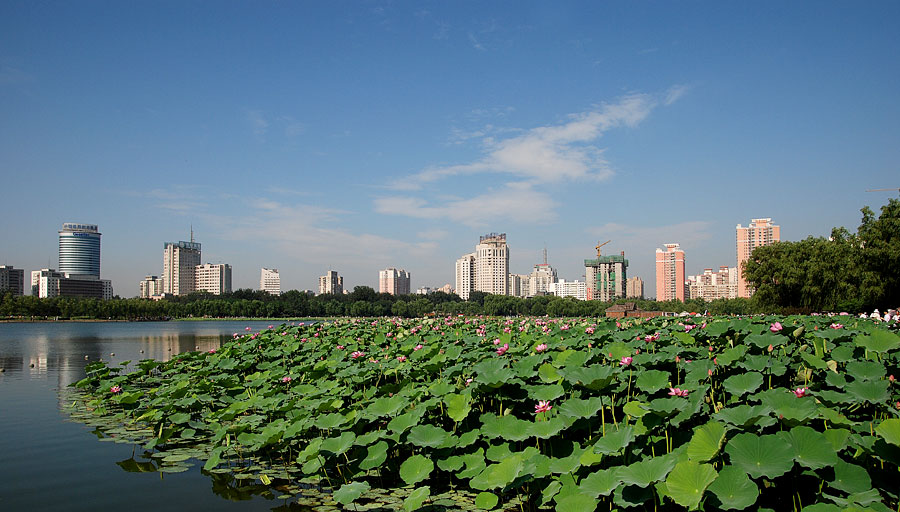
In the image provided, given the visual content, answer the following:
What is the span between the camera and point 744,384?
12.7ft

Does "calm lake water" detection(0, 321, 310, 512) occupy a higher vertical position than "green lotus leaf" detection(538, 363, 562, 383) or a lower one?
lower

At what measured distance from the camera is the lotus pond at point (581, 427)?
293 cm

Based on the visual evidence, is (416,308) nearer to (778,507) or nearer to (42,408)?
(42,408)

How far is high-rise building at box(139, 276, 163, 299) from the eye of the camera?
177 meters

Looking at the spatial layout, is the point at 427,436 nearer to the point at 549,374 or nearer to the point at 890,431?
the point at 549,374

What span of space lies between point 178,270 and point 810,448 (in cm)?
18664

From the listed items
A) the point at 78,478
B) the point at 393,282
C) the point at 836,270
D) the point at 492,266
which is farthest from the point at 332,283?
the point at 78,478

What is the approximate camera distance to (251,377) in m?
8.33

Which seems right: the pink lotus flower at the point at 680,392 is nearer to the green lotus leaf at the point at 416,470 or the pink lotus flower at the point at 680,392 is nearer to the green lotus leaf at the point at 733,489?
the green lotus leaf at the point at 733,489

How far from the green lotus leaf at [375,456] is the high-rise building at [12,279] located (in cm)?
16423

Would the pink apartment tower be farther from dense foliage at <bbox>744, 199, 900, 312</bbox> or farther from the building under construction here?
dense foliage at <bbox>744, 199, 900, 312</bbox>

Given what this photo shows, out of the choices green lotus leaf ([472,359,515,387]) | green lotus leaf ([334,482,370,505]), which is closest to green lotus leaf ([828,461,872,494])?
green lotus leaf ([472,359,515,387])

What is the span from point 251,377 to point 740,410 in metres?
6.94

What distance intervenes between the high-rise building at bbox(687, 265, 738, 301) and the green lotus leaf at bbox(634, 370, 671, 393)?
148 m
